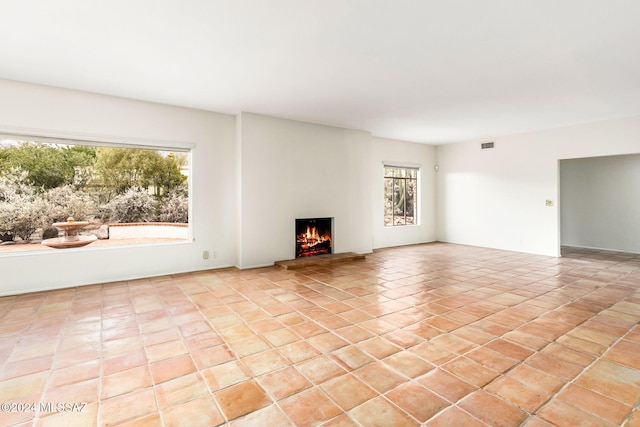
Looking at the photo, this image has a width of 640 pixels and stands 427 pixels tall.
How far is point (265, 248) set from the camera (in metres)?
5.69

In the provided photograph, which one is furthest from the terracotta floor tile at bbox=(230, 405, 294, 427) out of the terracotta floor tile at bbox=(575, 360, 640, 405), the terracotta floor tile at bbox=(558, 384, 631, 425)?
the terracotta floor tile at bbox=(575, 360, 640, 405)

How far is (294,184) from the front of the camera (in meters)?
5.95

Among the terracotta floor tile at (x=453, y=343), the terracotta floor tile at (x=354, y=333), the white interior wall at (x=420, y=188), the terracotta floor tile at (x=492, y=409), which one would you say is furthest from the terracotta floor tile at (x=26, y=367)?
the white interior wall at (x=420, y=188)

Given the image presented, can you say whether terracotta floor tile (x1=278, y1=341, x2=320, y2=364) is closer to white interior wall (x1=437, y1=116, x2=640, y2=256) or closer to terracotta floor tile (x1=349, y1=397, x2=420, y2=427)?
terracotta floor tile (x1=349, y1=397, x2=420, y2=427)

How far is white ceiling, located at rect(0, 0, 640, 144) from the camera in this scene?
2523 millimetres

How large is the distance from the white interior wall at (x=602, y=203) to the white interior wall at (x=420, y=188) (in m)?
3.28

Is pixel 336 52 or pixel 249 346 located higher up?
pixel 336 52

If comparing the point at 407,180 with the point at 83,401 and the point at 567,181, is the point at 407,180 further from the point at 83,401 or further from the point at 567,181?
the point at 83,401

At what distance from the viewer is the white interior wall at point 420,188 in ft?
25.2

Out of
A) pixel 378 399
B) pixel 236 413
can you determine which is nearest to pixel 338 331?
pixel 378 399

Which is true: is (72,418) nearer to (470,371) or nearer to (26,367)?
(26,367)

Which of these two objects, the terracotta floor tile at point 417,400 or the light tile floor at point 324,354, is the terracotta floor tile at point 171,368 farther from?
the terracotta floor tile at point 417,400

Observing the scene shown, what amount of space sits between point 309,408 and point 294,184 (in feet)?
14.5

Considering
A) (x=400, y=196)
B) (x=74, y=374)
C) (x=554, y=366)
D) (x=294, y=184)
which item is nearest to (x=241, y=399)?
(x=74, y=374)
